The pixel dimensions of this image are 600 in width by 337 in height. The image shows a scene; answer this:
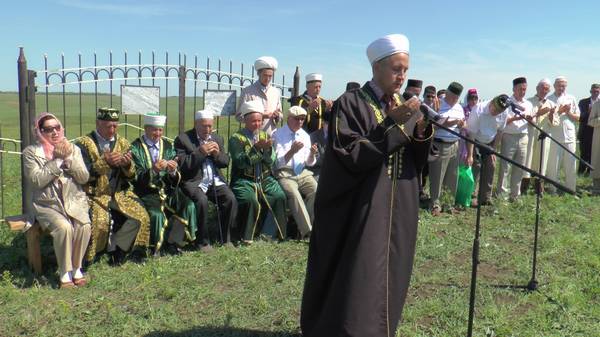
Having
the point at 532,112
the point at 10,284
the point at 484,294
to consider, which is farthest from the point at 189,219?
the point at 532,112

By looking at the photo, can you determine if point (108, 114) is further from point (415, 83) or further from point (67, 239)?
point (415, 83)

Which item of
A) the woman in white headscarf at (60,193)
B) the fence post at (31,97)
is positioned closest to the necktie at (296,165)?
the woman in white headscarf at (60,193)

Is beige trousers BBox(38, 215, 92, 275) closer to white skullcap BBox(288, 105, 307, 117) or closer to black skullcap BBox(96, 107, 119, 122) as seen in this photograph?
black skullcap BBox(96, 107, 119, 122)

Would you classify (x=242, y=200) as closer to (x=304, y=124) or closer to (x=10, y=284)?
(x=304, y=124)

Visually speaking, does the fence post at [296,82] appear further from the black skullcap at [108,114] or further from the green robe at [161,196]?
the black skullcap at [108,114]

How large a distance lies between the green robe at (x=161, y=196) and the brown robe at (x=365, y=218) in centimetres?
287

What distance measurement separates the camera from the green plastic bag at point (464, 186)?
8.14 m

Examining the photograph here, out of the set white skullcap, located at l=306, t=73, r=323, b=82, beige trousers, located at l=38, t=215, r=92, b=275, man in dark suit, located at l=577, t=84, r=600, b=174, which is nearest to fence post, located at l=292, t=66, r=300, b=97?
white skullcap, located at l=306, t=73, r=323, b=82

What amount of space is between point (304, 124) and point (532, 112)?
387 cm

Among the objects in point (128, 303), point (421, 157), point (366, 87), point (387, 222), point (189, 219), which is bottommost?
point (128, 303)

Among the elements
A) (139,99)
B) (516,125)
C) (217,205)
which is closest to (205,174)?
(217,205)

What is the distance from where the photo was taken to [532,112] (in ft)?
28.2

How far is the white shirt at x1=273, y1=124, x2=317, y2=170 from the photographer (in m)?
6.74

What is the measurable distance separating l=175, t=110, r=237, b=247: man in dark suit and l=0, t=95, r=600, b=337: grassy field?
0.33 m
